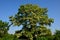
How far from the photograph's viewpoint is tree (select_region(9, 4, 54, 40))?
43.0m

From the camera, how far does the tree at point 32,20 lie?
4303 centimetres

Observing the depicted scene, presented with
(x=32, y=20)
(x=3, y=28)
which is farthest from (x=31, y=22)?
(x=3, y=28)

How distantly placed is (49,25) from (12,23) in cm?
893

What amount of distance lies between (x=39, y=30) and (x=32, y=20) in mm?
2812

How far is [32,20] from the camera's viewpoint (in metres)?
42.8

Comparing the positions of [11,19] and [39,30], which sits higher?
[11,19]

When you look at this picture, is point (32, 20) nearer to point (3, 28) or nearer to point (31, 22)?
point (31, 22)

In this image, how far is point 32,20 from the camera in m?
42.8

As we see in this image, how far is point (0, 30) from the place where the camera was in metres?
45.7

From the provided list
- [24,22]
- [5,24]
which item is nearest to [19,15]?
[24,22]

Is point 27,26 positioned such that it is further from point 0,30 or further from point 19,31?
point 0,30

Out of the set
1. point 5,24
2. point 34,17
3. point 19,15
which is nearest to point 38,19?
point 34,17

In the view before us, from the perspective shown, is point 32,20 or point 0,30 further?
point 0,30

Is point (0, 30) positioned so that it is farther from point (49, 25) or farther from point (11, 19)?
point (49, 25)
